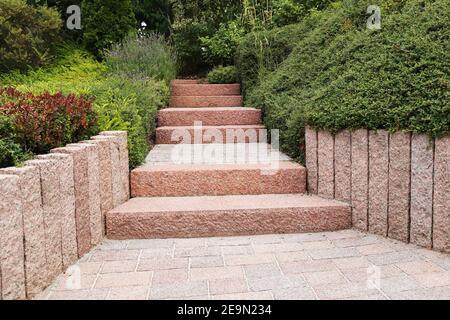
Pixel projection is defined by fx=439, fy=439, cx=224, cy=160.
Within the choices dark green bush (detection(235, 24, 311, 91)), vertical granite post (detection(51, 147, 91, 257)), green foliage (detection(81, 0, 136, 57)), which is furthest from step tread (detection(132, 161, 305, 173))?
green foliage (detection(81, 0, 136, 57))

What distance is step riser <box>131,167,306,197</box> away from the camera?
3885 mm

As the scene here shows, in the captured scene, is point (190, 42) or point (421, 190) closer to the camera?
point (421, 190)

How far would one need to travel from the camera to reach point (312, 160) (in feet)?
12.8

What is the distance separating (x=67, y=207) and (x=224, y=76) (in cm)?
520

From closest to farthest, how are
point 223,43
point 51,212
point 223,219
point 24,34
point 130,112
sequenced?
point 51,212 → point 223,219 → point 130,112 → point 24,34 → point 223,43

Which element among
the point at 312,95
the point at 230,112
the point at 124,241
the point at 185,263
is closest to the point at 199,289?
the point at 185,263

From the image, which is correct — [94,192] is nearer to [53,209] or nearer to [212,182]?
[53,209]

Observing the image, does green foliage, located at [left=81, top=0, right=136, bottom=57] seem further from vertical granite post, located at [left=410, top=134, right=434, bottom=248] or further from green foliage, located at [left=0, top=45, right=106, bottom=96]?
vertical granite post, located at [left=410, top=134, right=434, bottom=248]

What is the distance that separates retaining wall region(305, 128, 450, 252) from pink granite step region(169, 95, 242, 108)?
3096mm

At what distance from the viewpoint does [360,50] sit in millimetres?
4406

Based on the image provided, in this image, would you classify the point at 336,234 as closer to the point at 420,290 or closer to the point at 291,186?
the point at 291,186

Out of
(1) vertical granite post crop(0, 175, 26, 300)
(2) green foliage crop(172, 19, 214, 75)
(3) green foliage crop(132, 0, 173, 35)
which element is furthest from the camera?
(3) green foliage crop(132, 0, 173, 35)

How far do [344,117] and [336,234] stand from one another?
93 cm

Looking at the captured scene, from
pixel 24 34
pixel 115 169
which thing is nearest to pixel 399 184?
pixel 115 169
